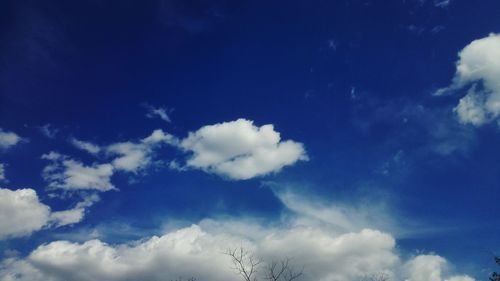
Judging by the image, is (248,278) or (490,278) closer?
(248,278)

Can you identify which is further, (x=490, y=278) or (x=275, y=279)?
(x=490, y=278)

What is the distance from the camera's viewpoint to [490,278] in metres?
42.8

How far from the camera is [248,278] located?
1184 inches

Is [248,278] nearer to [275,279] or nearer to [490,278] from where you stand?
[275,279]

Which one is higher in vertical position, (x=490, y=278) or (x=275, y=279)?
(x=490, y=278)

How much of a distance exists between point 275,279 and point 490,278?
35644 millimetres

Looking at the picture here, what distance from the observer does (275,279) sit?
102 ft

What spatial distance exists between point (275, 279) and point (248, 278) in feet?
10.1

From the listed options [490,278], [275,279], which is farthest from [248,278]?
[490,278]

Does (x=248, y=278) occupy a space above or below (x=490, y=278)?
below

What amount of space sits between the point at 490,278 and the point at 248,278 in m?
38.7
